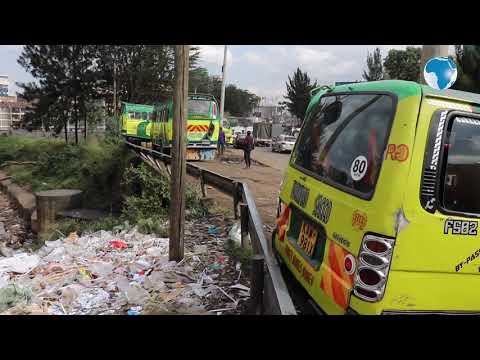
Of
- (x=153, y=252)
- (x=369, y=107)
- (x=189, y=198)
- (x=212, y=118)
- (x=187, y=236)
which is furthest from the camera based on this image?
(x=212, y=118)

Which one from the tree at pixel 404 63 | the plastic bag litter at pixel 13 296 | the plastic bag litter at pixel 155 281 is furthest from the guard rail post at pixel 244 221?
the tree at pixel 404 63

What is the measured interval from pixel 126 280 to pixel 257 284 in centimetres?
239

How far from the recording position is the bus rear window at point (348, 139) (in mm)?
2572

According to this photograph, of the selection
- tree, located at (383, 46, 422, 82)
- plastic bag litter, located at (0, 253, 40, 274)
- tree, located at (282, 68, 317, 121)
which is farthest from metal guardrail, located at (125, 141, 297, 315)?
tree, located at (282, 68, 317, 121)

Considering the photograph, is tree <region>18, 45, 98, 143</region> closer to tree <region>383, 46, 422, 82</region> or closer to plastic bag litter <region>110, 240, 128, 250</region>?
plastic bag litter <region>110, 240, 128, 250</region>

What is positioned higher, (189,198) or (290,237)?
(290,237)

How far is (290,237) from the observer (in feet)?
12.2

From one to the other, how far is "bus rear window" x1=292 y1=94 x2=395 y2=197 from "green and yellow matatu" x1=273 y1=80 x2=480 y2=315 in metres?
0.01

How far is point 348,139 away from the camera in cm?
298

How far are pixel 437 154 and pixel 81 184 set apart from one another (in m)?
13.4

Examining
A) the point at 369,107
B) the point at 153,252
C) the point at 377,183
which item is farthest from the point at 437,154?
the point at 153,252
